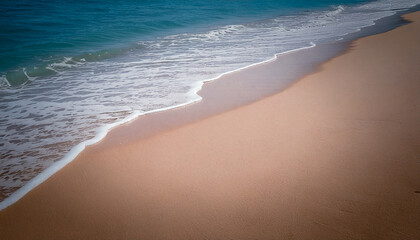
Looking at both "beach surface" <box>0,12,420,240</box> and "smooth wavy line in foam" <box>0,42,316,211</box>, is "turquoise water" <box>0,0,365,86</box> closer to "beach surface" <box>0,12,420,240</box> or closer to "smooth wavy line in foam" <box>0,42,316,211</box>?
"smooth wavy line in foam" <box>0,42,316,211</box>

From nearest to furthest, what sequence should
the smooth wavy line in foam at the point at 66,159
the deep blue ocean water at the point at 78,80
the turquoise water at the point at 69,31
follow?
the smooth wavy line in foam at the point at 66,159 < the deep blue ocean water at the point at 78,80 < the turquoise water at the point at 69,31

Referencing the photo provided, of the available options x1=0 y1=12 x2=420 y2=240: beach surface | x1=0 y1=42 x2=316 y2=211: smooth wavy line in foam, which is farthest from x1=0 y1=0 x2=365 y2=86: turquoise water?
x1=0 y1=12 x2=420 y2=240: beach surface

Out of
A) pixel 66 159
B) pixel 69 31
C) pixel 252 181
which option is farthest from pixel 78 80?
pixel 69 31

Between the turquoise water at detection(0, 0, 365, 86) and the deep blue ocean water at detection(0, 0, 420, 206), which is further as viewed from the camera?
the turquoise water at detection(0, 0, 365, 86)

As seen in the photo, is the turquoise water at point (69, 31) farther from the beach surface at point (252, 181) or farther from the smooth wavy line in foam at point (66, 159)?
the beach surface at point (252, 181)

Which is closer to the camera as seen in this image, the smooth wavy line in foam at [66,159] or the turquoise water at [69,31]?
the smooth wavy line in foam at [66,159]

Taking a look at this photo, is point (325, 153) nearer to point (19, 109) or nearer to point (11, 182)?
point (11, 182)

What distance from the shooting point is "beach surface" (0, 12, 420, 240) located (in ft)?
6.14

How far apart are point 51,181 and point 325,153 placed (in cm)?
283

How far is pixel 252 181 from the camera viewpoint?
7.56ft

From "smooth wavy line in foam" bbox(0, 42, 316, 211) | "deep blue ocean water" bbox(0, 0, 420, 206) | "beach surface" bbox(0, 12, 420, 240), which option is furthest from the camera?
"deep blue ocean water" bbox(0, 0, 420, 206)

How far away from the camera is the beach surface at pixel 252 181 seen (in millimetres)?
1870

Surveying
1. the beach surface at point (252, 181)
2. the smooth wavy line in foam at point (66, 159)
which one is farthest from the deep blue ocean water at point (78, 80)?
the beach surface at point (252, 181)

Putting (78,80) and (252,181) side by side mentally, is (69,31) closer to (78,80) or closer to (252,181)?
(78,80)
